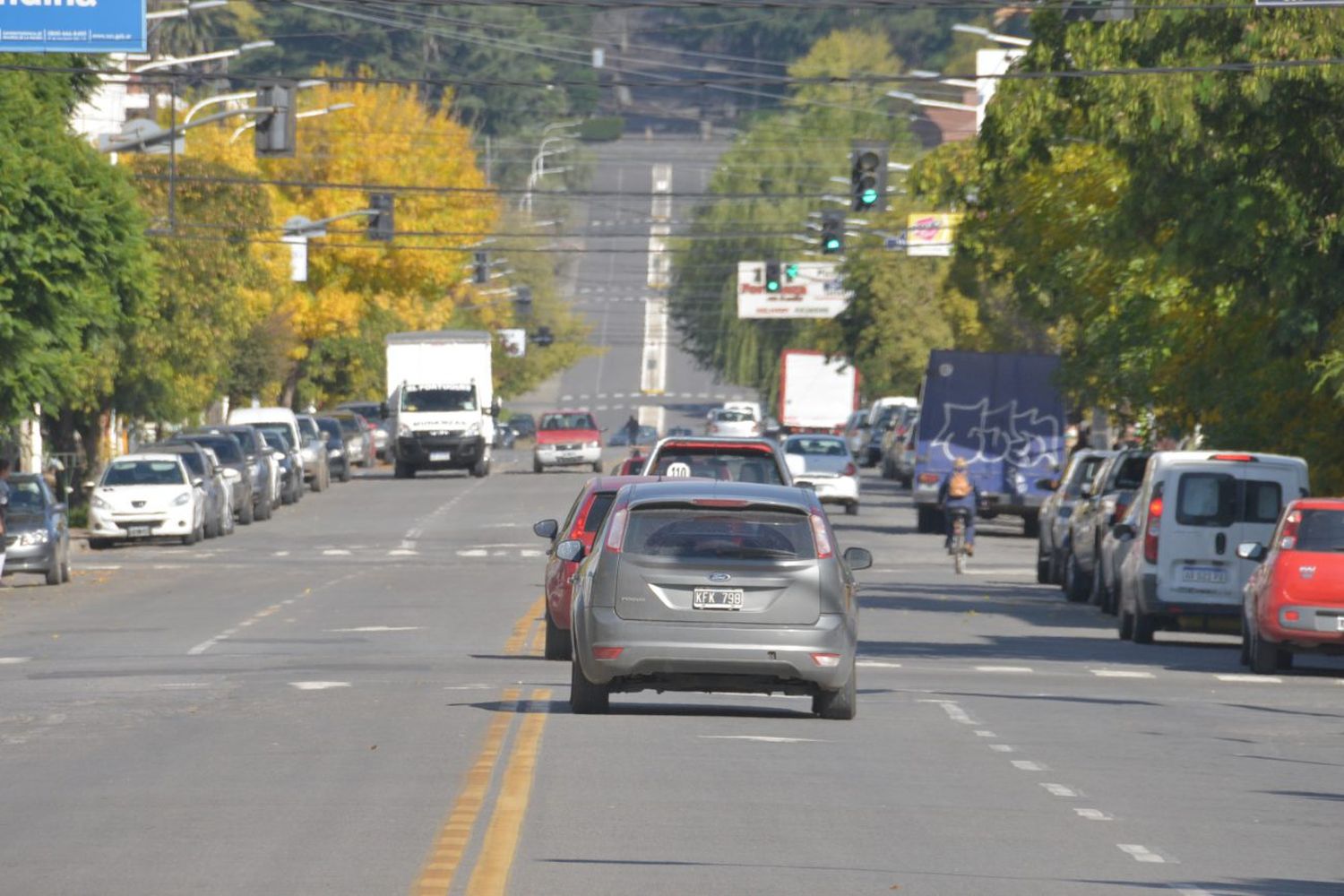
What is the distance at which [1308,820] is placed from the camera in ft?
44.9

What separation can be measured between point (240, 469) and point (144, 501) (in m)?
7.90

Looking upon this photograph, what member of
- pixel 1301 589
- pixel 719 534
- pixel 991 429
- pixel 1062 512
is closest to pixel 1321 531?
pixel 1301 589

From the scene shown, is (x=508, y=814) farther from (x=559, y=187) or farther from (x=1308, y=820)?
(x=559, y=187)

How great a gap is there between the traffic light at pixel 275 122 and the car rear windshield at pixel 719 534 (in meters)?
22.7

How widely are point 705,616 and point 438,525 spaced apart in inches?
1372

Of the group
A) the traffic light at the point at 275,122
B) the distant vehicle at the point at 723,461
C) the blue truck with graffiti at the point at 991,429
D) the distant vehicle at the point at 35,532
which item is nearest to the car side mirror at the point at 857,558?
the distant vehicle at the point at 723,461

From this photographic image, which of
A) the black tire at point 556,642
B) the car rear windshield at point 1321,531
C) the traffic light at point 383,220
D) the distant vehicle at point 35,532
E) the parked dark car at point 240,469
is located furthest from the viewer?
A: the traffic light at point 383,220

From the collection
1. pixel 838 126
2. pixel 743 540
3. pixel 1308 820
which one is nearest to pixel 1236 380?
pixel 743 540

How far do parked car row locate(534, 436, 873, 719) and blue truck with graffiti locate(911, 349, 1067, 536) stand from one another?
33.8 meters

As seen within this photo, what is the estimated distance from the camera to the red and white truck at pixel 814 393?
93.2 meters

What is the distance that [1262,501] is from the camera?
2809 centimetres

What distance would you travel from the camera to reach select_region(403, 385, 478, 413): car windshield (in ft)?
234

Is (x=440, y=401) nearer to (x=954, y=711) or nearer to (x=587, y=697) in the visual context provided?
(x=954, y=711)

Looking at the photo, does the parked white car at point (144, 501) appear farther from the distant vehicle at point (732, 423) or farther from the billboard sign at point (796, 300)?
the billboard sign at point (796, 300)
